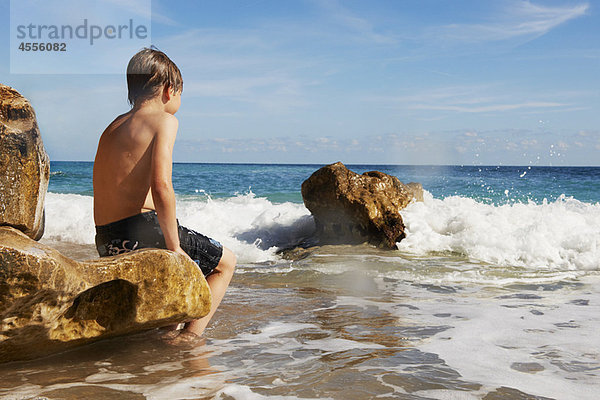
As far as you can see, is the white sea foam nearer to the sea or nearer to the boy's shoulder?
the sea

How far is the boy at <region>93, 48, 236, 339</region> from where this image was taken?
289 centimetres

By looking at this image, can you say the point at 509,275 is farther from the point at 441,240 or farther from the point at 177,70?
the point at 177,70

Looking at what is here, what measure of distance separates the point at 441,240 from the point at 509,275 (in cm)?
193

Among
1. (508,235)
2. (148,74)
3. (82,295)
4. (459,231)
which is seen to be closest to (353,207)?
(459,231)

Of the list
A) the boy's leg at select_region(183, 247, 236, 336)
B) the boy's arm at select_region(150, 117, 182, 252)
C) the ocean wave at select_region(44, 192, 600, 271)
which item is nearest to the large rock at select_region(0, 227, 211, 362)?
the boy's arm at select_region(150, 117, 182, 252)

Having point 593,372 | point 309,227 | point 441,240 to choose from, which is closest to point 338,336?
point 593,372

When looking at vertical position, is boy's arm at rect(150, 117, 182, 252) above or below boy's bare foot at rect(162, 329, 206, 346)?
above

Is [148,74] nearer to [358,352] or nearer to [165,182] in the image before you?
[165,182]

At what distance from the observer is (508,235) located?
8.03 meters

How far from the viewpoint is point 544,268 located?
6.93 m

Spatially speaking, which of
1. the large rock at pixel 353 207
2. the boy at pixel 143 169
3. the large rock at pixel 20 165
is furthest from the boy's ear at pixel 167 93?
the large rock at pixel 353 207

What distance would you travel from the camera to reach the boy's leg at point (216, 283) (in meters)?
3.39

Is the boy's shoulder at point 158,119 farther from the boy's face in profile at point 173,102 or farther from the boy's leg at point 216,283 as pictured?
the boy's leg at point 216,283

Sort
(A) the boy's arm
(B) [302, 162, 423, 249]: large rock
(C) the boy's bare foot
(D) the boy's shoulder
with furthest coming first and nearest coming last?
1. (B) [302, 162, 423, 249]: large rock
2. (C) the boy's bare foot
3. (D) the boy's shoulder
4. (A) the boy's arm
